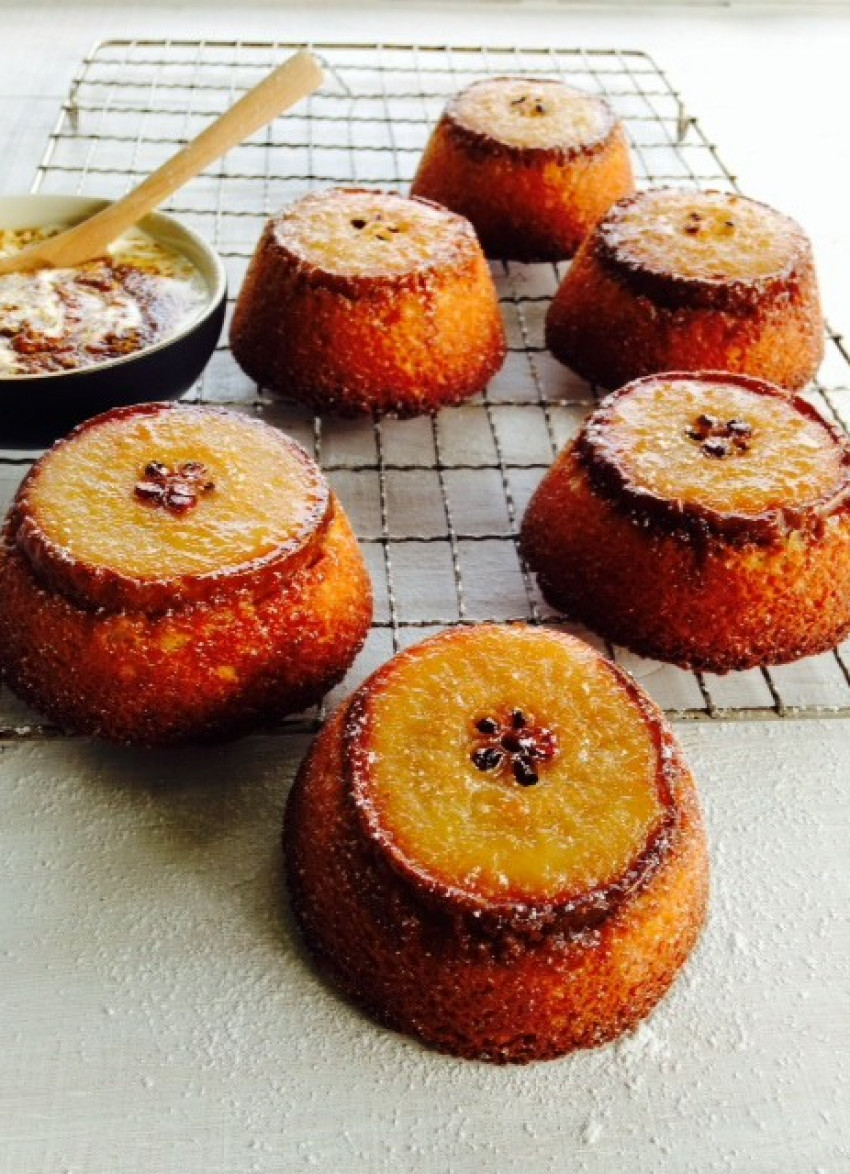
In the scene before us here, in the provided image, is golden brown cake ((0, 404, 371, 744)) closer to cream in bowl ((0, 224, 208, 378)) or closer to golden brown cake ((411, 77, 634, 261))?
cream in bowl ((0, 224, 208, 378))

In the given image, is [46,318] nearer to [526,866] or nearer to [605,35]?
[526,866]

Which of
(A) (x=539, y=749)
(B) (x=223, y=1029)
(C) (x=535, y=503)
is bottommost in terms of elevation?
(B) (x=223, y=1029)

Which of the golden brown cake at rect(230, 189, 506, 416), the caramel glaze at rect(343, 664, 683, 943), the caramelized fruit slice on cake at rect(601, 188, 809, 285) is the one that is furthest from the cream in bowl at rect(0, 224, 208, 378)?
the caramel glaze at rect(343, 664, 683, 943)

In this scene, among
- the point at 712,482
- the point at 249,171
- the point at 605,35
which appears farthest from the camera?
the point at 605,35

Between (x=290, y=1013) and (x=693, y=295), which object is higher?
(x=693, y=295)

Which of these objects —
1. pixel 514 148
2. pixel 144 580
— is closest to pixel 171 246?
pixel 514 148

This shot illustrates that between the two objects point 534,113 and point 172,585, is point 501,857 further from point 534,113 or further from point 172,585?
point 534,113

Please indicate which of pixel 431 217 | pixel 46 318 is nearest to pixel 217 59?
pixel 431 217
